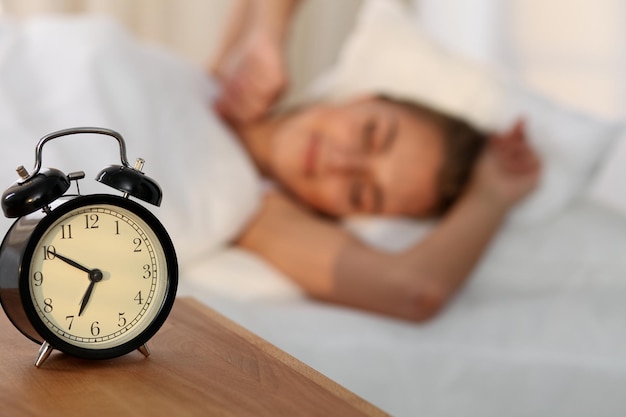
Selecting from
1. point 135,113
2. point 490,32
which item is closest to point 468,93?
point 135,113

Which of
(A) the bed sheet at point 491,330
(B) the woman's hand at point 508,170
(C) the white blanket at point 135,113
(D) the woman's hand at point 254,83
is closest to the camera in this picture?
(A) the bed sheet at point 491,330

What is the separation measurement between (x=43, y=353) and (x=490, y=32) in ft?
8.55

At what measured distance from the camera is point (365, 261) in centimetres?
159

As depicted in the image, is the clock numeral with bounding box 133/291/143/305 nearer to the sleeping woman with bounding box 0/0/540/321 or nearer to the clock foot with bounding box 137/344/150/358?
the clock foot with bounding box 137/344/150/358

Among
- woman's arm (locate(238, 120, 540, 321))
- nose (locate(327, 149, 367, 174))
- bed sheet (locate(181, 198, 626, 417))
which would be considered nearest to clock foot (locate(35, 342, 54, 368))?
bed sheet (locate(181, 198, 626, 417))

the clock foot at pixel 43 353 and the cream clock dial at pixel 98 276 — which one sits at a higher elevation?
the cream clock dial at pixel 98 276

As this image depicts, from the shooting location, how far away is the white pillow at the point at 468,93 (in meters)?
1.80

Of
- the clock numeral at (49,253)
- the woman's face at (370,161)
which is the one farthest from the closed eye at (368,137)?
the clock numeral at (49,253)

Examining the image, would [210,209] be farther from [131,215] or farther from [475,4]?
[475,4]

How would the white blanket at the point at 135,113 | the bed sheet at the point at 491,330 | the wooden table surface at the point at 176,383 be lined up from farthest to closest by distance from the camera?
the white blanket at the point at 135,113 < the bed sheet at the point at 491,330 < the wooden table surface at the point at 176,383

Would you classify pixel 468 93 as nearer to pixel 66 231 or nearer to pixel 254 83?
pixel 254 83

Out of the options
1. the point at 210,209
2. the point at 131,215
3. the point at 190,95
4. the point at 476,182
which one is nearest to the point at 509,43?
the point at 476,182

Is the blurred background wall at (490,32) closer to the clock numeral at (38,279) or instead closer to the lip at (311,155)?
the lip at (311,155)

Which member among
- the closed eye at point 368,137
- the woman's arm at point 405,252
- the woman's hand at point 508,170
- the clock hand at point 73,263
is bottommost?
the woman's arm at point 405,252
